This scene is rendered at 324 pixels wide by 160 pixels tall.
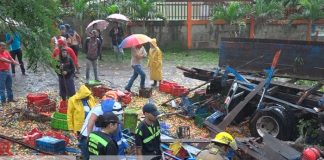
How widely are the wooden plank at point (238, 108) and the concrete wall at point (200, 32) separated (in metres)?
10.7

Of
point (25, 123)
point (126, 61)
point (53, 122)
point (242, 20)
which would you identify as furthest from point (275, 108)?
point (242, 20)

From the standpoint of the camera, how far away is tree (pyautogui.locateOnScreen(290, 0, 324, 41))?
1892cm

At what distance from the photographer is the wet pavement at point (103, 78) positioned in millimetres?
12770

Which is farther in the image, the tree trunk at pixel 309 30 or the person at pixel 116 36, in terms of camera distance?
the tree trunk at pixel 309 30

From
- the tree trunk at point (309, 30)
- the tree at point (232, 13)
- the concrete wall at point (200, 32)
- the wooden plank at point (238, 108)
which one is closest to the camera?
the wooden plank at point (238, 108)

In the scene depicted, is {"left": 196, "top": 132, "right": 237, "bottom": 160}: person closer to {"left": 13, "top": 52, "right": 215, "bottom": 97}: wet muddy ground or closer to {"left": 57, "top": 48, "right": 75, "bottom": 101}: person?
{"left": 57, "top": 48, "right": 75, "bottom": 101}: person

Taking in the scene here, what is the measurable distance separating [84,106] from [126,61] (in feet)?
33.1

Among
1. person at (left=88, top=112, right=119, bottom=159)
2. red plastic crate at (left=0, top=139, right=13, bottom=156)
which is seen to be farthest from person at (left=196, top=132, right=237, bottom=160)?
red plastic crate at (left=0, top=139, right=13, bottom=156)

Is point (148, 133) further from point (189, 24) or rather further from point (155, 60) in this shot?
point (189, 24)

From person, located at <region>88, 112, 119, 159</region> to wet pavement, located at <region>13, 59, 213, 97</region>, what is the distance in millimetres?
7217

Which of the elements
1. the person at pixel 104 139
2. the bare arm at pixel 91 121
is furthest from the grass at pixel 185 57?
the person at pixel 104 139

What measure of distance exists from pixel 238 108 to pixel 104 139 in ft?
16.0

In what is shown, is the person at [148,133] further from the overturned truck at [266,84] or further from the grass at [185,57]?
the grass at [185,57]

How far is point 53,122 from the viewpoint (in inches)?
358
